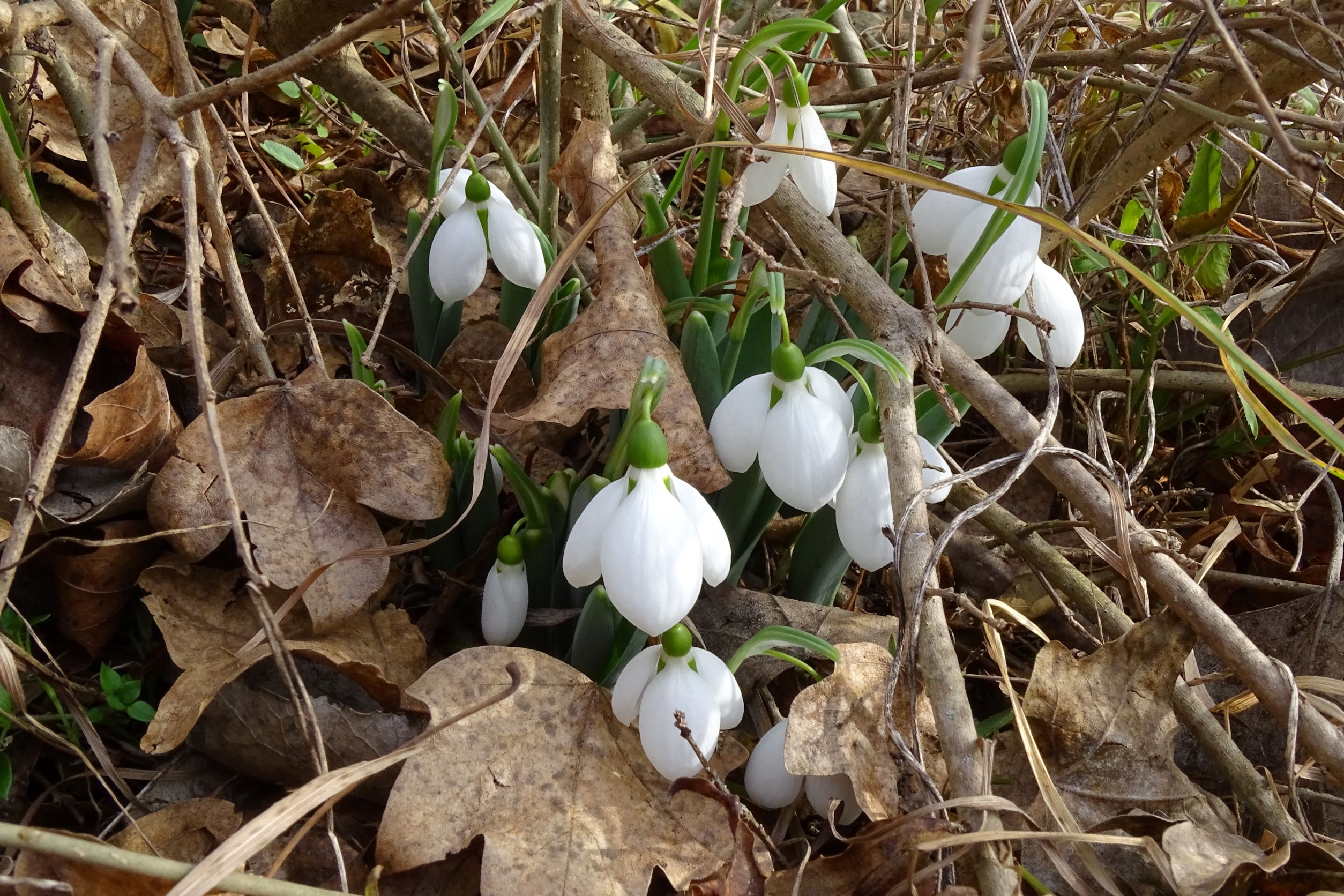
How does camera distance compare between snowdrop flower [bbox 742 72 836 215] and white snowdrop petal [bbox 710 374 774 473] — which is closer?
white snowdrop petal [bbox 710 374 774 473]

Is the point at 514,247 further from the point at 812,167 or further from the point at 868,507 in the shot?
the point at 868,507

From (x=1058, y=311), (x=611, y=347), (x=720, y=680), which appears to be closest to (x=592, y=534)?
(x=720, y=680)

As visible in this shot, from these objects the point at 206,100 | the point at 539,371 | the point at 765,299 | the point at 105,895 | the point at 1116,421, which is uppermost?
the point at 206,100

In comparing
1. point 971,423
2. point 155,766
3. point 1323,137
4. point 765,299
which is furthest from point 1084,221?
point 155,766

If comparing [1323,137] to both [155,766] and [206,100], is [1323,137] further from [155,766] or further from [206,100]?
[155,766]

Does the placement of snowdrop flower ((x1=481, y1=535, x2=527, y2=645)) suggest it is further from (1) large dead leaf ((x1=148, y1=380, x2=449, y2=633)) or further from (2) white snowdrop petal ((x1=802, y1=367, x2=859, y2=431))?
(2) white snowdrop petal ((x1=802, y1=367, x2=859, y2=431))

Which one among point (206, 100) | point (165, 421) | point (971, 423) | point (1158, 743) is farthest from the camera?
point (971, 423)

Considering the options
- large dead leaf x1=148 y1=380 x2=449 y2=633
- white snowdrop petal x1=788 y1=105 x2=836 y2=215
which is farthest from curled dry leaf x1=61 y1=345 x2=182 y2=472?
white snowdrop petal x1=788 y1=105 x2=836 y2=215
